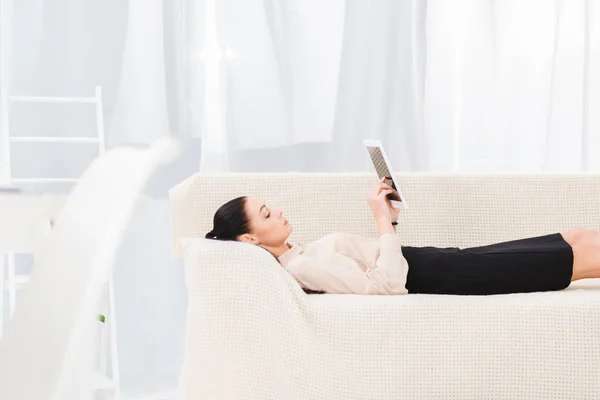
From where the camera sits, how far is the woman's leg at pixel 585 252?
218 centimetres

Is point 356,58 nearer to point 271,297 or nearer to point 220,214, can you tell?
point 220,214

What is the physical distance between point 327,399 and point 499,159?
6.61 ft

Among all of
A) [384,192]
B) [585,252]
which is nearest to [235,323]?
[384,192]

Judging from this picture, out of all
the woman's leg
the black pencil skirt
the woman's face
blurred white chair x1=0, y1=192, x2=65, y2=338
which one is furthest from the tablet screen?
blurred white chair x1=0, y1=192, x2=65, y2=338

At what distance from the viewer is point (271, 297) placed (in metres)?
1.62

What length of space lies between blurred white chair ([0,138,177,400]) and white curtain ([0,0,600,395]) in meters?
2.88

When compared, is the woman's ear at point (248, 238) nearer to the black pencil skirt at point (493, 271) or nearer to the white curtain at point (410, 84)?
the black pencil skirt at point (493, 271)

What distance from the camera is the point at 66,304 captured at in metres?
0.22

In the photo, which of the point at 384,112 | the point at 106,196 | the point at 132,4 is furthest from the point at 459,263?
the point at 106,196

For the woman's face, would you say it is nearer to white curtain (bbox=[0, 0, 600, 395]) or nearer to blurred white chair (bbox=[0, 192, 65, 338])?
white curtain (bbox=[0, 0, 600, 395])

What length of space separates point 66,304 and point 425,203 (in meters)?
2.28

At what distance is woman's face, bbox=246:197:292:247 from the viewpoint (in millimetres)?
2133

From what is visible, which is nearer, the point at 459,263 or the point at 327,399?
the point at 327,399

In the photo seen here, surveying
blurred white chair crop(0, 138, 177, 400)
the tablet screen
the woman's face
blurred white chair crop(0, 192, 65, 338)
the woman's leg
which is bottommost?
the woman's leg
